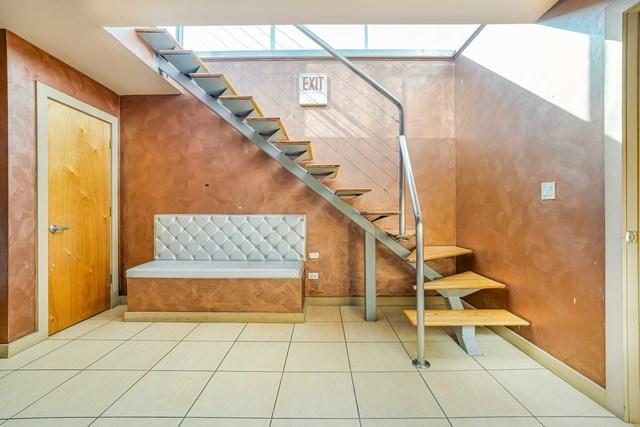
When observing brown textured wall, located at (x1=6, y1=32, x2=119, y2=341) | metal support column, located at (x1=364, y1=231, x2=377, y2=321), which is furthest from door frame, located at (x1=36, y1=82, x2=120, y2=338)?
metal support column, located at (x1=364, y1=231, x2=377, y2=321)

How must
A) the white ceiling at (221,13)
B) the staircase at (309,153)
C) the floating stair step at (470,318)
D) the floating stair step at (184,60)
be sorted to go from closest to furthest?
1. the white ceiling at (221,13)
2. the floating stair step at (470,318)
3. the staircase at (309,153)
4. the floating stair step at (184,60)

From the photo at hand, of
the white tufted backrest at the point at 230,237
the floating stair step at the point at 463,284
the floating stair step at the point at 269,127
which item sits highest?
the floating stair step at the point at 269,127

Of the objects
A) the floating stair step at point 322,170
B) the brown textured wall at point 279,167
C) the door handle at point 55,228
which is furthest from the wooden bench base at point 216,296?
the floating stair step at point 322,170

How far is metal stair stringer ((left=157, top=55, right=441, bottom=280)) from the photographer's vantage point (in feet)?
10.2

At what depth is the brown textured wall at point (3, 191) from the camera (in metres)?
2.35

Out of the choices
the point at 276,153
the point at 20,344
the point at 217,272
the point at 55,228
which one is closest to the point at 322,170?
the point at 276,153

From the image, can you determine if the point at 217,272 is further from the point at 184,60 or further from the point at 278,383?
the point at 184,60

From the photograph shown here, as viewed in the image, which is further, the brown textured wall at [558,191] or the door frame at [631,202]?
the brown textured wall at [558,191]

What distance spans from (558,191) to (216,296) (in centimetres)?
314

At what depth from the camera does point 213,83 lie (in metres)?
2.99

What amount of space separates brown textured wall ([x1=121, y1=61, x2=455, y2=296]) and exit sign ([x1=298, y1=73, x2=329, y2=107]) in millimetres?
110

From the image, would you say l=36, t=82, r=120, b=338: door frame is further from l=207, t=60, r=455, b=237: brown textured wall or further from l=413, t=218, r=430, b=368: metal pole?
l=413, t=218, r=430, b=368: metal pole

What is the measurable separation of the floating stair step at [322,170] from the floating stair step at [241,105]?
762 millimetres

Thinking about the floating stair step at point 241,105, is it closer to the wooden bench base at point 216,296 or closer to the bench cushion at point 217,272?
the bench cushion at point 217,272
